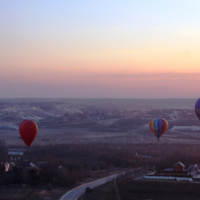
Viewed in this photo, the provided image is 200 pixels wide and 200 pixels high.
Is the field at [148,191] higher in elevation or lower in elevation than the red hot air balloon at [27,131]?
lower

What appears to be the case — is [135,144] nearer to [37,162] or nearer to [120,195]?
[37,162]

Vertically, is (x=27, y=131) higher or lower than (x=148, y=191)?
higher

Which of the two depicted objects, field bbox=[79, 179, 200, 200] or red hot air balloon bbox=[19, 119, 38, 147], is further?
red hot air balloon bbox=[19, 119, 38, 147]

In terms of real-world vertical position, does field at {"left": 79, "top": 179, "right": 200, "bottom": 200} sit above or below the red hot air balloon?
below

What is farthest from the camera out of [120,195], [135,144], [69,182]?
[135,144]

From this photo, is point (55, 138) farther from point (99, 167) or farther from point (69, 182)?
point (69, 182)

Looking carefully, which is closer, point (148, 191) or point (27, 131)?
point (148, 191)

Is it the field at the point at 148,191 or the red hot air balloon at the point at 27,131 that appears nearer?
the field at the point at 148,191

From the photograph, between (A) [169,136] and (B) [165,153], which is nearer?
(B) [165,153]

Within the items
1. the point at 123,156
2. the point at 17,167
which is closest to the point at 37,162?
the point at 17,167

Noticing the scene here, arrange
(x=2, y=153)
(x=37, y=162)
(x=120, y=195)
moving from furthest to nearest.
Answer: (x=2, y=153) < (x=37, y=162) < (x=120, y=195)
